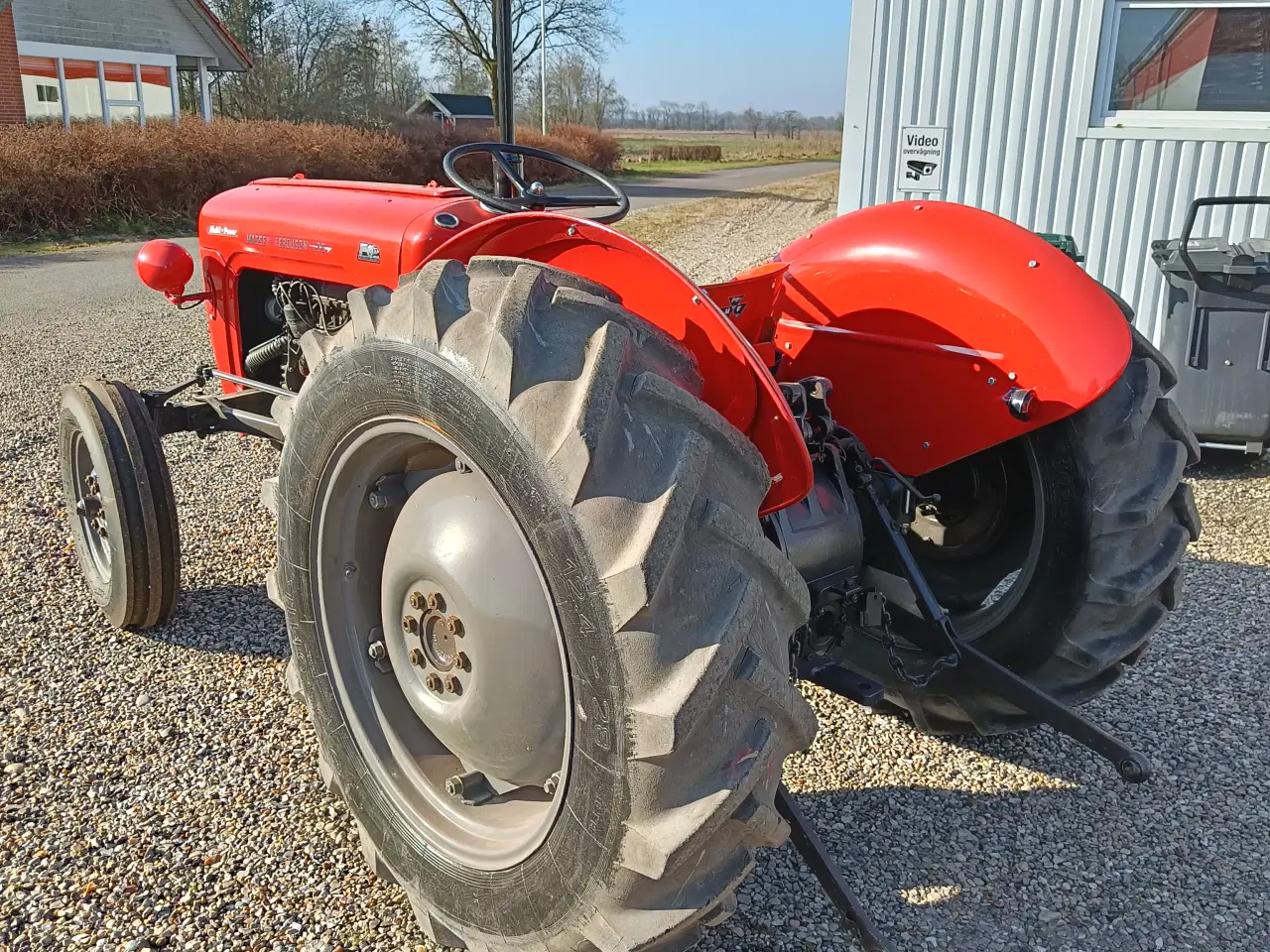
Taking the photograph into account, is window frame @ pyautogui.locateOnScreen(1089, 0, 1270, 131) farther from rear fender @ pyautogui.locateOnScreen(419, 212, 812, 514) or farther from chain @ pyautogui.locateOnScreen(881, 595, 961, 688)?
rear fender @ pyautogui.locateOnScreen(419, 212, 812, 514)

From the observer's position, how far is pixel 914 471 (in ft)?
7.86

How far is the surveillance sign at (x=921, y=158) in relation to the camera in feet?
20.2

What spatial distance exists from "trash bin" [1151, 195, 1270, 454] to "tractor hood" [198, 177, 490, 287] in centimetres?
353

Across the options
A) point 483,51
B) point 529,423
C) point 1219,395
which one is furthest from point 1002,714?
point 483,51

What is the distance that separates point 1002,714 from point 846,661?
388 millimetres

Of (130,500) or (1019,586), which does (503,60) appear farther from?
(1019,586)

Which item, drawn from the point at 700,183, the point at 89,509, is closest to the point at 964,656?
the point at 89,509

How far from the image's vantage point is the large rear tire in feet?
4.50

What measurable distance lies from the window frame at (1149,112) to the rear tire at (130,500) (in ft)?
17.4

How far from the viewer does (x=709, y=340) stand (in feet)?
6.03

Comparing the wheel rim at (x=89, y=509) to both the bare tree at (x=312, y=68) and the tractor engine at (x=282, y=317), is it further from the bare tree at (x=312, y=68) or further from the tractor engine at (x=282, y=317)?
the bare tree at (x=312, y=68)

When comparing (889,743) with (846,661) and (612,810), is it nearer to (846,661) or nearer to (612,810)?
(846,661)

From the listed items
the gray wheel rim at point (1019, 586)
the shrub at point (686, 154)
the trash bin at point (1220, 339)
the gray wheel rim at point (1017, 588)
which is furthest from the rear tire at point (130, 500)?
the shrub at point (686, 154)

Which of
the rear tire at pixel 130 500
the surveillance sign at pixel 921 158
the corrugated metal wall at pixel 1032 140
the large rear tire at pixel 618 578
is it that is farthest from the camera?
the surveillance sign at pixel 921 158
